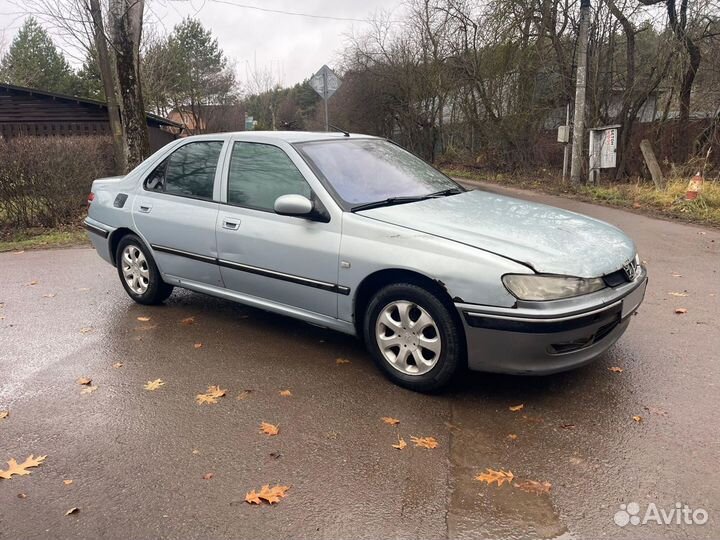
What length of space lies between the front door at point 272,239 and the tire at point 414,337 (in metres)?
0.37

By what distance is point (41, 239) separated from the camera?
365 inches

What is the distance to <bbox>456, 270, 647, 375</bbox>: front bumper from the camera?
3188 mm

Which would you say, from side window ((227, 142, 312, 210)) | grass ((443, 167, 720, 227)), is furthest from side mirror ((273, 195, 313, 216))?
grass ((443, 167, 720, 227))

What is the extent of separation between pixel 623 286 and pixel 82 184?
9560 millimetres

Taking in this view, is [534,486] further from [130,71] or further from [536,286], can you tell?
[130,71]

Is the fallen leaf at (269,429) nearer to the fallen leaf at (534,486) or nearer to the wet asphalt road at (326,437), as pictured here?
the wet asphalt road at (326,437)

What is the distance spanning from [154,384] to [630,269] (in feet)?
10.6

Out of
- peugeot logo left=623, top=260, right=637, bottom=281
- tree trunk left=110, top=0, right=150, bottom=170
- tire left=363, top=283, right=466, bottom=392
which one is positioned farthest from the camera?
tree trunk left=110, top=0, right=150, bottom=170

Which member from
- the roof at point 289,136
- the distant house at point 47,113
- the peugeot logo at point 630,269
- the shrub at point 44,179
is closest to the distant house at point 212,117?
the distant house at point 47,113

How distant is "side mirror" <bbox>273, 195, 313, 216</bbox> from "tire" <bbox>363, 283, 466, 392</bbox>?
771 millimetres

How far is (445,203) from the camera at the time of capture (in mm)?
4223

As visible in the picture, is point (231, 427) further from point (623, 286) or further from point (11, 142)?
point (11, 142)

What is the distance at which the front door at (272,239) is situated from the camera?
395 cm

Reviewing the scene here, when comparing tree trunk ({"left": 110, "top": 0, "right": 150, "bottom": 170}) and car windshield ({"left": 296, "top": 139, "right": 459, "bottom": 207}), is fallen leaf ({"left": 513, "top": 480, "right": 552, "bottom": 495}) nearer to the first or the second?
car windshield ({"left": 296, "top": 139, "right": 459, "bottom": 207})
